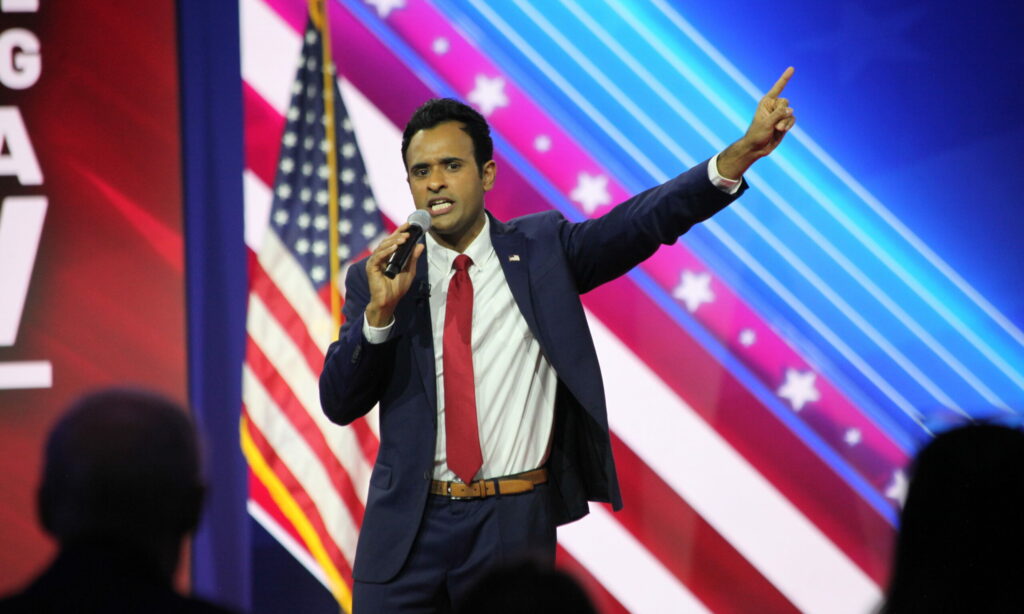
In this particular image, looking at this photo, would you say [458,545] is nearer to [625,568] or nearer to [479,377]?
[479,377]

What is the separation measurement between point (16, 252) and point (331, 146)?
113 cm

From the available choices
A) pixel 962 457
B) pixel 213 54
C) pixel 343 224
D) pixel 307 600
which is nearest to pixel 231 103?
pixel 213 54

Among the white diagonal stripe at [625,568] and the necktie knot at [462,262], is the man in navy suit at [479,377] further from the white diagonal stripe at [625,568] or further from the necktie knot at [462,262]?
the white diagonal stripe at [625,568]

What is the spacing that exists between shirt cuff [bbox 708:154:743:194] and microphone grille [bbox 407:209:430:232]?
584mm

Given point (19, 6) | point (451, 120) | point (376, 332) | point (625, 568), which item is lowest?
point (625, 568)

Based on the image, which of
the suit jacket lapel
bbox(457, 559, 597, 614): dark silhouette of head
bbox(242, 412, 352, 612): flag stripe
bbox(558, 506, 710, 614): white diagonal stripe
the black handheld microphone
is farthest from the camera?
bbox(558, 506, 710, 614): white diagonal stripe

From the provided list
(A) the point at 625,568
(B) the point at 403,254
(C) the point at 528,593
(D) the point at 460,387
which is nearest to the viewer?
(C) the point at 528,593

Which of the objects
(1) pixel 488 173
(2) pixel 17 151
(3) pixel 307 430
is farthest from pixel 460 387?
(2) pixel 17 151

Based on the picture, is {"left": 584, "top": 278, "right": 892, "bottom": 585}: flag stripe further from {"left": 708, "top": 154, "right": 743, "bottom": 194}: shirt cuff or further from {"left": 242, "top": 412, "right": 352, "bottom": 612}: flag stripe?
{"left": 708, "top": 154, "right": 743, "bottom": 194}: shirt cuff

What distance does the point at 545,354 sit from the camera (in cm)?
226

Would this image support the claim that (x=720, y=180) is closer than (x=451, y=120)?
Yes

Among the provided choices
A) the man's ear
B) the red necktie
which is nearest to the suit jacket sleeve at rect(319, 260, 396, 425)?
the red necktie

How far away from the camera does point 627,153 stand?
3.56m

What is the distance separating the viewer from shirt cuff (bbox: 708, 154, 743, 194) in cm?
221
